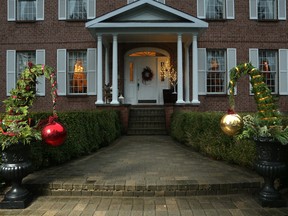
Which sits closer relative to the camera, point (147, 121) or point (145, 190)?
point (145, 190)

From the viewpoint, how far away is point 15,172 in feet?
11.8

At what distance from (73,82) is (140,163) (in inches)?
352

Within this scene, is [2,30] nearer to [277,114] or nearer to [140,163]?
[140,163]

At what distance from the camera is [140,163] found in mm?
5527

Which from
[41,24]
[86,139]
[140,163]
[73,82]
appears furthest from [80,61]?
Result: [140,163]

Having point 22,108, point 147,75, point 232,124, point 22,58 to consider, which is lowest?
point 232,124

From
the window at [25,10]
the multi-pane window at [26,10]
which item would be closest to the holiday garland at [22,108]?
the window at [25,10]

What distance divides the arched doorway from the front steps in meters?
2.53

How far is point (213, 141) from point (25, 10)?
12177 millimetres

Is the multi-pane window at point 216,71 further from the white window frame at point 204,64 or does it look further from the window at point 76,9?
the window at point 76,9

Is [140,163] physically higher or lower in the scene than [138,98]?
lower

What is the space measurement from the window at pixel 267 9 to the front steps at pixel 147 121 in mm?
7033

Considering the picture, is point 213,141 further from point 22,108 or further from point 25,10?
point 25,10

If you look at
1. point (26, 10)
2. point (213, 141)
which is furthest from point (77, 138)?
point (26, 10)
